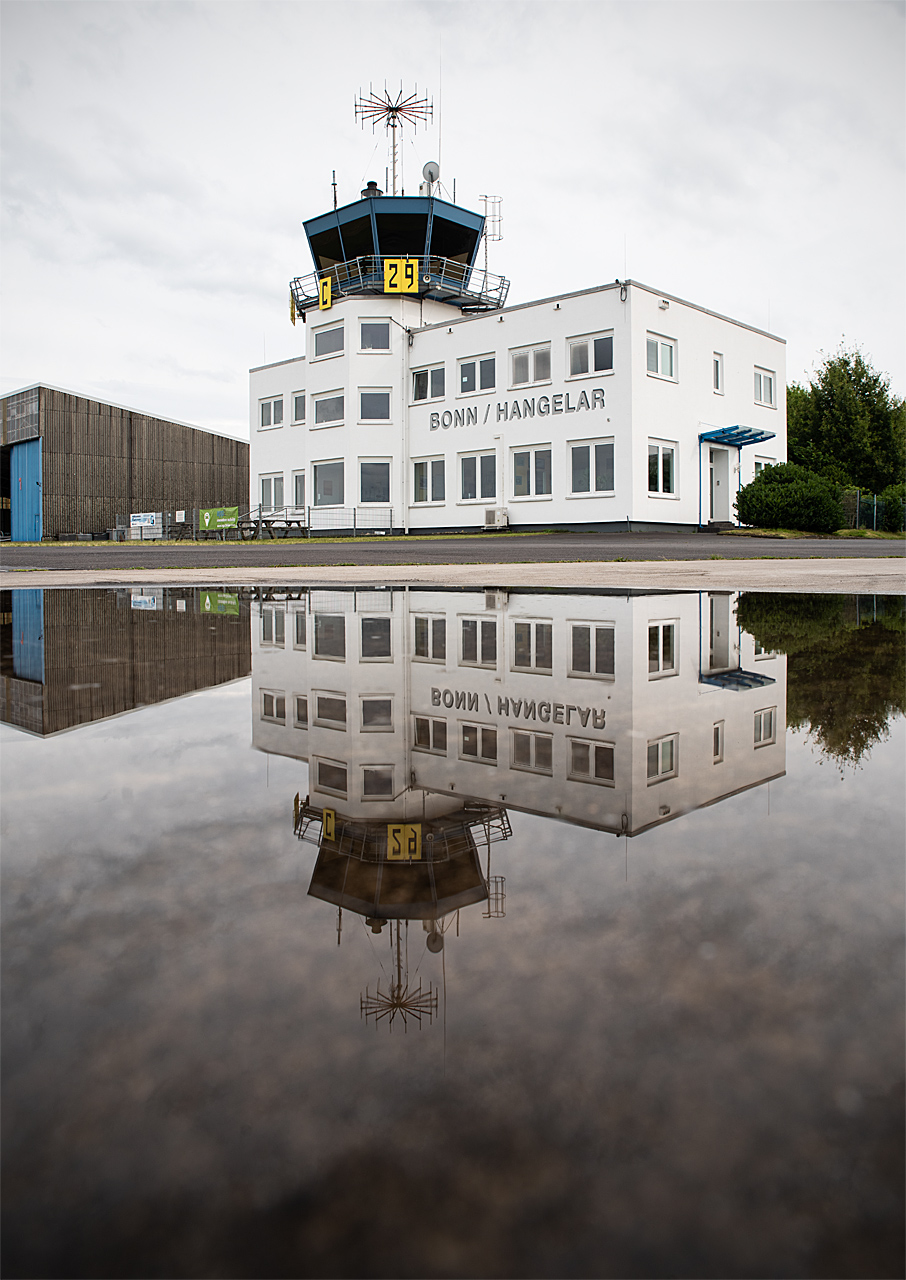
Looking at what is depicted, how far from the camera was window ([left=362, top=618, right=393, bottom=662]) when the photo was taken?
158 inches

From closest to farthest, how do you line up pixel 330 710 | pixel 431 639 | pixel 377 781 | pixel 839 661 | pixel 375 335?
pixel 377 781, pixel 330 710, pixel 839 661, pixel 431 639, pixel 375 335

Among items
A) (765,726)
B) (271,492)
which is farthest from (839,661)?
(271,492)

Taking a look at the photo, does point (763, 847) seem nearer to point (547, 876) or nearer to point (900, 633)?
point (547, 876)

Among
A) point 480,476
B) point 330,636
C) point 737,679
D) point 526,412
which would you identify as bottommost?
point 737,679

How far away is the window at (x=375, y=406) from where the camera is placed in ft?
120

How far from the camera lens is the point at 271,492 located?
4222 cm

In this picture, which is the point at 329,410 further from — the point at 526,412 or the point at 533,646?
the point at 533,646


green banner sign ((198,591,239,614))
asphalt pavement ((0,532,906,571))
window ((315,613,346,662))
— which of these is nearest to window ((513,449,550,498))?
asphalt pavement ((0,532,906,571))

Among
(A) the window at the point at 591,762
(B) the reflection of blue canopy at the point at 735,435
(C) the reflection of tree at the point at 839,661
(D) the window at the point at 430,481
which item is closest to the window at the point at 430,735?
(A) the window at the point at 591,762

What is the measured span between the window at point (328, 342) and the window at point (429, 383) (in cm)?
374

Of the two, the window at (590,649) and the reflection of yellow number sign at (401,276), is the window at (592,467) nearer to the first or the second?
the reflection of yellow number sign at (401,276)

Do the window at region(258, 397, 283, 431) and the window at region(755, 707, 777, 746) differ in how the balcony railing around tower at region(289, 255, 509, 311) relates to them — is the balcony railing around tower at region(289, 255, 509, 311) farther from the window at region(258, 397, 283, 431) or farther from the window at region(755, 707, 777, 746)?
the window at region(755, 707, 777, 746)

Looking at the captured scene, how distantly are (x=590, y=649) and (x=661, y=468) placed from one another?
27.9 metres

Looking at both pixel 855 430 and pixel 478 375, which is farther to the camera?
pixel 855 430
